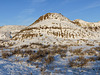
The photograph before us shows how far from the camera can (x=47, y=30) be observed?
Result: 955 inches

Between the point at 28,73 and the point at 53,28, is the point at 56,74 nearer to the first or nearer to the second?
the point at 28,73

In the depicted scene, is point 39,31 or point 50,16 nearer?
point 39,31

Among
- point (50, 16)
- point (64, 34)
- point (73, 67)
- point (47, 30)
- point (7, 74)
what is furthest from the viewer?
point (50, 16)

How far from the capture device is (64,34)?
22.8 m

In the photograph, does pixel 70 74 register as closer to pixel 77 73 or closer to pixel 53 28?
pixel 77 73

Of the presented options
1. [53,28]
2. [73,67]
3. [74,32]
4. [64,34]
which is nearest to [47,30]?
[53,28]

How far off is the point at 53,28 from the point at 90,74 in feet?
69.0

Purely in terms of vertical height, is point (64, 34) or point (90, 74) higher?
point (64, 34)

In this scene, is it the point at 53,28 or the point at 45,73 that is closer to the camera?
the point at 45,73

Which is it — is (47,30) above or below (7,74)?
above

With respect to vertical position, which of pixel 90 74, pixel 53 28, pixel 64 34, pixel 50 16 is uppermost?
pixel 50 16

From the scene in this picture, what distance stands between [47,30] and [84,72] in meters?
19.9

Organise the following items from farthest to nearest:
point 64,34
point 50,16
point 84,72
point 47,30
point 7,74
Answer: point 50,16 → point 47,30 → point 64,34 → point 84,72 → point 7,74

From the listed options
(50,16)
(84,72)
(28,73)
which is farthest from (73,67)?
(50,16)
